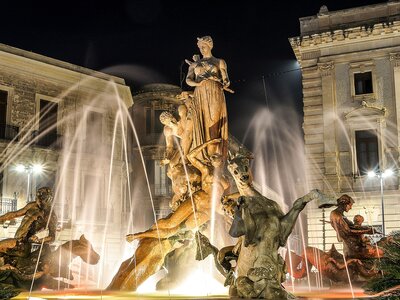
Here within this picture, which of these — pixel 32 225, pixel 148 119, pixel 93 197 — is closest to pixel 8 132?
pixel 93 197

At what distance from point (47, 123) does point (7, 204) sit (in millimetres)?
5536

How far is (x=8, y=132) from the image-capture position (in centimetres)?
2955

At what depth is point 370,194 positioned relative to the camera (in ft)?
89.1

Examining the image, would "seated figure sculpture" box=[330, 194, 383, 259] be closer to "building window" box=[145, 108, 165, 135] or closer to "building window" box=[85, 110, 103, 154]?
"building window" box=[85, 110, 103, 154]

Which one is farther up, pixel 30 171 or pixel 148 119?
pixel 148 119

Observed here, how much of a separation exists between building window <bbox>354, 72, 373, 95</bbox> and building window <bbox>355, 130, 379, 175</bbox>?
6.85 feet

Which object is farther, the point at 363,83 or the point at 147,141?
the point at 147,141

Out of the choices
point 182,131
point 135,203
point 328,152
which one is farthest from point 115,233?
point 182,131

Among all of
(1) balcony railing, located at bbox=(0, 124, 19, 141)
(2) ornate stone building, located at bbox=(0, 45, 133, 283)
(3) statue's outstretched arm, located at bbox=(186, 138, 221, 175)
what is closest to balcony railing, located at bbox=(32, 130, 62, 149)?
(2) ornate stone building, located at bbox=(0, 45, 133, 283)

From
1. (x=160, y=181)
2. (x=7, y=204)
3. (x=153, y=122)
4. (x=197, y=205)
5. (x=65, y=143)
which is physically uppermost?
(x=153, y=122)

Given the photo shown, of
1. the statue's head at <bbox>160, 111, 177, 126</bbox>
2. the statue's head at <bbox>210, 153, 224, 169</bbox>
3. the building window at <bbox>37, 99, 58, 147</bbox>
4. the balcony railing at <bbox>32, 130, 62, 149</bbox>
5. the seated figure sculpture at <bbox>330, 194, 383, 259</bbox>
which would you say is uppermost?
the building window at <bbox>37, 99, 58, 147</bbox>

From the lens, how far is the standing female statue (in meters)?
9.93

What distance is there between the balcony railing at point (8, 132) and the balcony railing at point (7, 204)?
3321 millimetres

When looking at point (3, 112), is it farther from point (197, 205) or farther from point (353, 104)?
point (197, 205)
